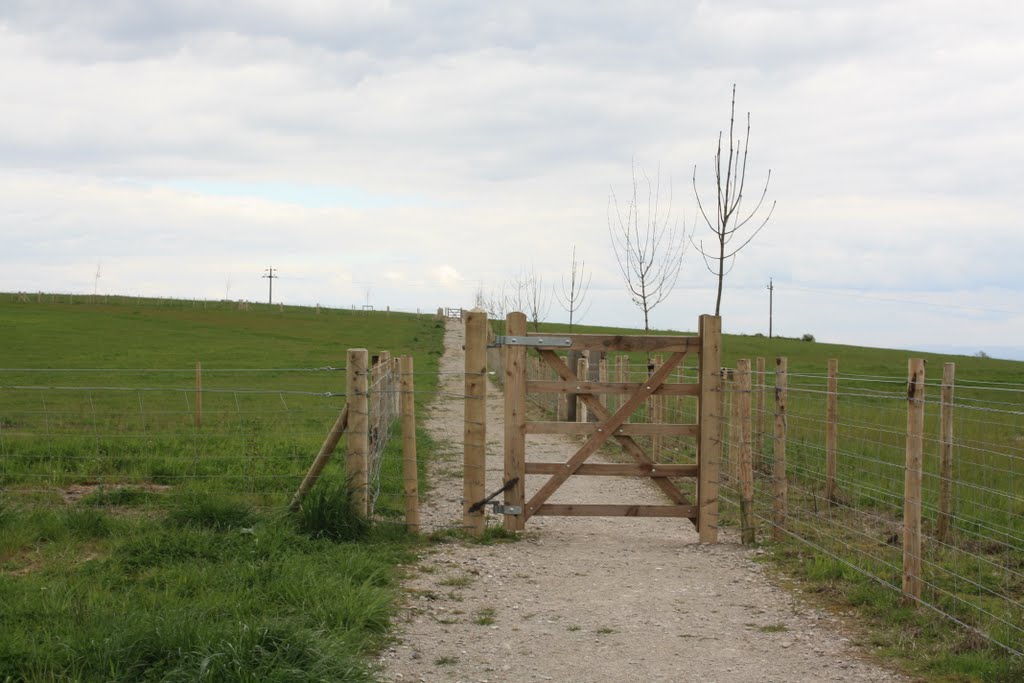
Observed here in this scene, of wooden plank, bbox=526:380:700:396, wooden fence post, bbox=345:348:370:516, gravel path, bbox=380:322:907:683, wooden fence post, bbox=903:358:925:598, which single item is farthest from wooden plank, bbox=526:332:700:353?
wooden fence post, bbox=903:358:925:598

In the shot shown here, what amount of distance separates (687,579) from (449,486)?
17.6 feet

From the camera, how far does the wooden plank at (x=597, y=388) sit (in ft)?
30.7

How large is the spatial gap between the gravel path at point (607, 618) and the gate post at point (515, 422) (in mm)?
331

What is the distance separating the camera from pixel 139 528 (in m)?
8.07

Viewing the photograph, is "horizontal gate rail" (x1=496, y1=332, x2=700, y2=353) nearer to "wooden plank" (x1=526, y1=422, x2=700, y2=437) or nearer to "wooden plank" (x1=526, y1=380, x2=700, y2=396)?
"wooden plank" (x1=526, y1=380, x2=700, y2=396)

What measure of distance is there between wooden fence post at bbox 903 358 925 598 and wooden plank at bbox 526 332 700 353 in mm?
3024

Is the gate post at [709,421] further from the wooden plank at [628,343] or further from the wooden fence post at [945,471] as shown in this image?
the wooden fence post at [945,471]

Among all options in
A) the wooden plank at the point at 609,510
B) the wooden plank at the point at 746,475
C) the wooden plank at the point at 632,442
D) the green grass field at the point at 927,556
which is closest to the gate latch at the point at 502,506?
the wooden plank at the point at 609,510

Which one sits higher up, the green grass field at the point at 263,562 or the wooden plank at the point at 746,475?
the wooden plank at the point at 746,475

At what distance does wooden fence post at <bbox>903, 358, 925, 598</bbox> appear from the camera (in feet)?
21.6

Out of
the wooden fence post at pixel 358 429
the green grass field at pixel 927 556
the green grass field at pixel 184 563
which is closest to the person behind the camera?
the green grass field at pixel 184 563

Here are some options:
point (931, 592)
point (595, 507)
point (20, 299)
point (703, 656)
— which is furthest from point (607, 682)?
point (20, 299)

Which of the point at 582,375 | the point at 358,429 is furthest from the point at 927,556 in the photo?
the point at 582,375

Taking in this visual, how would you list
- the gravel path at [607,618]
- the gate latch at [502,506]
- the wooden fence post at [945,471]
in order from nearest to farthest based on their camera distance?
the gravel path at [607,618]
the wooden fence post at [945,471]
the gate latch at [502,506]
